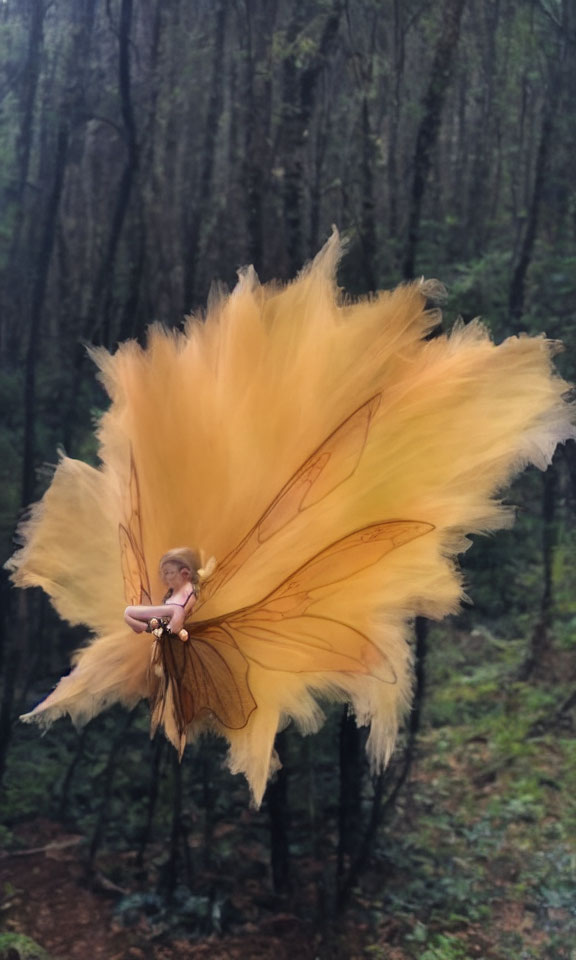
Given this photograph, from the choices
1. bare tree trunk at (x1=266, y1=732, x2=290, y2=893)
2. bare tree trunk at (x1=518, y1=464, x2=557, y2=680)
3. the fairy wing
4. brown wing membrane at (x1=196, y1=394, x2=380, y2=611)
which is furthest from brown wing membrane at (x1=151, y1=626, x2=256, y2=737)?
bare tree trunk at (x1=518, y1=464, x2=557, y2=680)

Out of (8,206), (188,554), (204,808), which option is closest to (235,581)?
(188,554)

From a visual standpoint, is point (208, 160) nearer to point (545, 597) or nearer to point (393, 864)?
point (545, 597)

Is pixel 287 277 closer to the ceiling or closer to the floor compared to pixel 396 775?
closer to the ceiling

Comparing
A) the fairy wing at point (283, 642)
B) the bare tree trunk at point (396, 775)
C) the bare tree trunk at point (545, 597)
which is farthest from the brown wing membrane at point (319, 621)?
the bare tree trunk at point (545, 597)

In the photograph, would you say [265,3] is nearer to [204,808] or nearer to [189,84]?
[189,84]

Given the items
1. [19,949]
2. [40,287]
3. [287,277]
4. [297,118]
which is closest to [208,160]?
[297,118]

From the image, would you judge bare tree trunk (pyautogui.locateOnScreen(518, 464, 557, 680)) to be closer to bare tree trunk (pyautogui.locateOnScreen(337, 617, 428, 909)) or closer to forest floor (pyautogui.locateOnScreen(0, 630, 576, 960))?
forest floor (pyautogui.locateOnScreen(0, 630, 576, 960))
